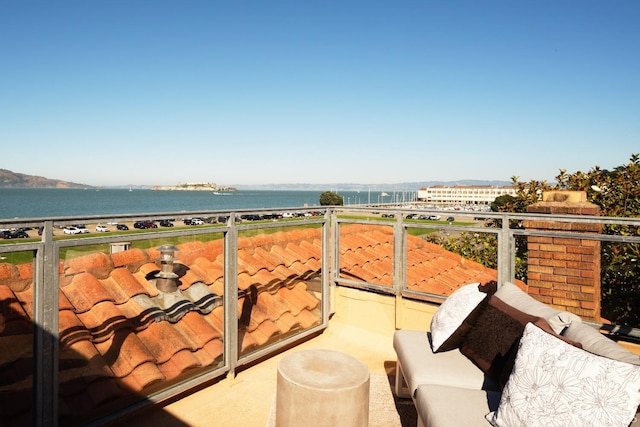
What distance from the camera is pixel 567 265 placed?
321cm

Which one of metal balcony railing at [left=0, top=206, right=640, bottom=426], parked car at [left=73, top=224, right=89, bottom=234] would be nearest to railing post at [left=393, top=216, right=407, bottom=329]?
metal balcony railing at [left=0, top=206, right=640, bottom=426]

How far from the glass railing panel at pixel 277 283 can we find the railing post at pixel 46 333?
4.64 ft

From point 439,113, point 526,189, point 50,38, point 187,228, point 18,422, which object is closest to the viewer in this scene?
point 18,422

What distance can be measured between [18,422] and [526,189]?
7.02 metres

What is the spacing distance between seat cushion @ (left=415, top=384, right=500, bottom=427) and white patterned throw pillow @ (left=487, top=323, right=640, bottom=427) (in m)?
0.09

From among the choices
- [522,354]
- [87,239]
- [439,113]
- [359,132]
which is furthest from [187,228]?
[359,132]

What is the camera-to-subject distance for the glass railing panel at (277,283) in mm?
3420

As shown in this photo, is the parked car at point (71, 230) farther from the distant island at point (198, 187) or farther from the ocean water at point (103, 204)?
the distant island at point (198, 187)

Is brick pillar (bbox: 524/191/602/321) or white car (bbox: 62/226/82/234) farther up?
white car (bbox: 62/226/82/234)

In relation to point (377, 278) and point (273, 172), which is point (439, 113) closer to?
point (377, 278)

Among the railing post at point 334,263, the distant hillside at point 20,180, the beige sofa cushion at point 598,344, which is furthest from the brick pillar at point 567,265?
the distant hillside at point 20,180

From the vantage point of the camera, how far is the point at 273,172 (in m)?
57.1

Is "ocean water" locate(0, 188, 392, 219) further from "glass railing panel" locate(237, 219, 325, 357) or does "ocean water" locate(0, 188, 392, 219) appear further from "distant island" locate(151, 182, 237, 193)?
"distant island" locate(151, 182, 237, 193)

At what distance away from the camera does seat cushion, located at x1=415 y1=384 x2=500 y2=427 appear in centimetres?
180
